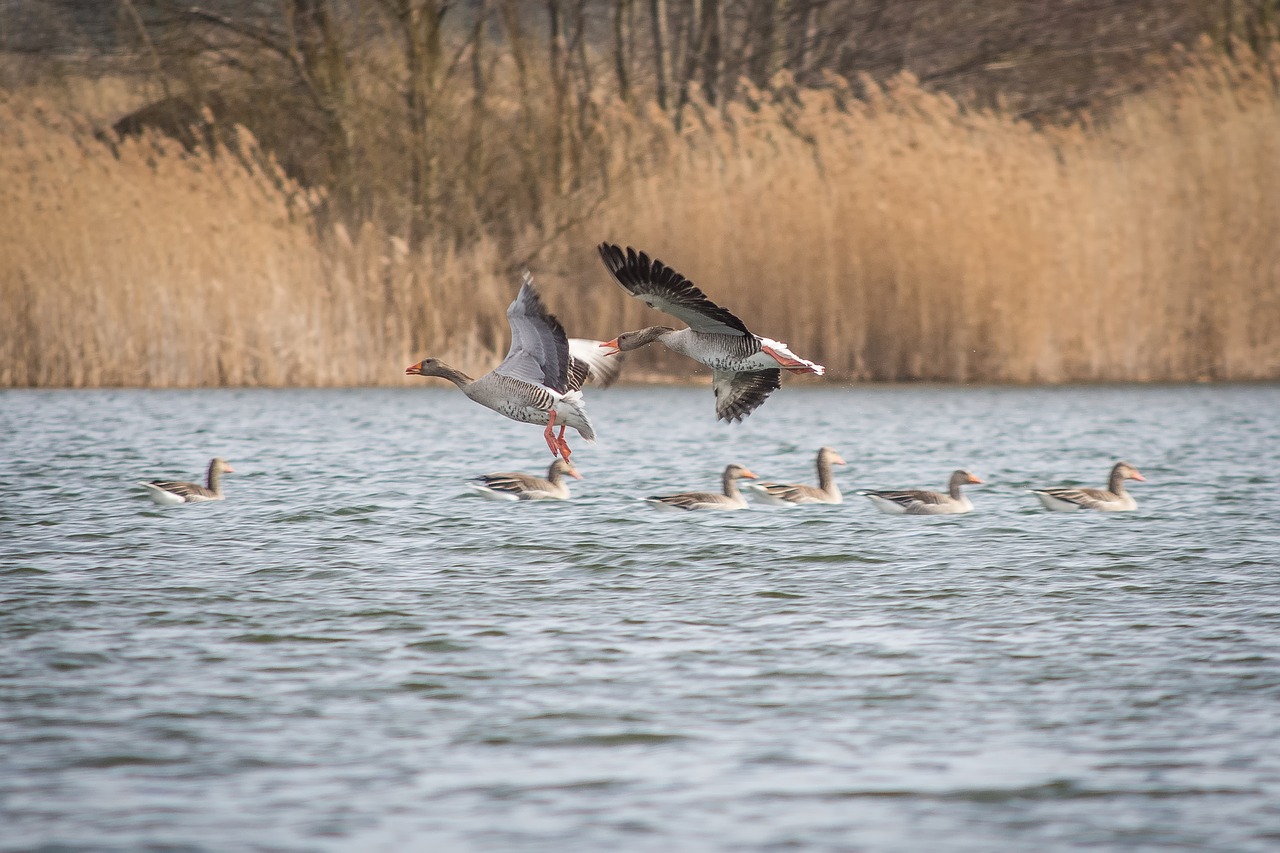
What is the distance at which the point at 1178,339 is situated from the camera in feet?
57.8

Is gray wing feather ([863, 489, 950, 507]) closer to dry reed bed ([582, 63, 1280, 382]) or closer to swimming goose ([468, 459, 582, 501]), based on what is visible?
swimming goose ([468, 459, 582, 501])

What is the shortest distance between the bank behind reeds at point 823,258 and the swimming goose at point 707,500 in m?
6.88

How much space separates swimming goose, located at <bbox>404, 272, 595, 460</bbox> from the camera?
9.47 m

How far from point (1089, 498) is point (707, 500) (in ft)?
7.30

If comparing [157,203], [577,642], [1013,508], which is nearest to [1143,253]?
[1013,508]

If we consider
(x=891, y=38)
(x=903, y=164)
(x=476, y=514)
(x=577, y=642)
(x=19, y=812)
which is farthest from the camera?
(x=891, y=38)

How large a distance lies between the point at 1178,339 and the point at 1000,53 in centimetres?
831

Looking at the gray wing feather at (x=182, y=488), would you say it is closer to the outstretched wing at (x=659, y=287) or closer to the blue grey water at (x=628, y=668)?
the blue grey water at (x=628, y=668)

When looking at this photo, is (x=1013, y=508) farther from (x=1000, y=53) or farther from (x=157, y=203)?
(x=1000, y=53)

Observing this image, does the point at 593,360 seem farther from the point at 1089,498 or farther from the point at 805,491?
the point at 1089,498

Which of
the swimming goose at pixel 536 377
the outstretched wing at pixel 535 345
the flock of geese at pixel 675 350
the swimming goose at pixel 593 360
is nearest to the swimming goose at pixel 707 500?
the flock of geese at pixel 675 350

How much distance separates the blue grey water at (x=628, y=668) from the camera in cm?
450

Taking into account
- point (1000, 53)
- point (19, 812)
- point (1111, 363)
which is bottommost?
point (19, 812)

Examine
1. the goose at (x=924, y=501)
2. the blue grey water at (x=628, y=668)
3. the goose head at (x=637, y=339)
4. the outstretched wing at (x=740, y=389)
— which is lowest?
the blue grey water at (x=628, y=668)
